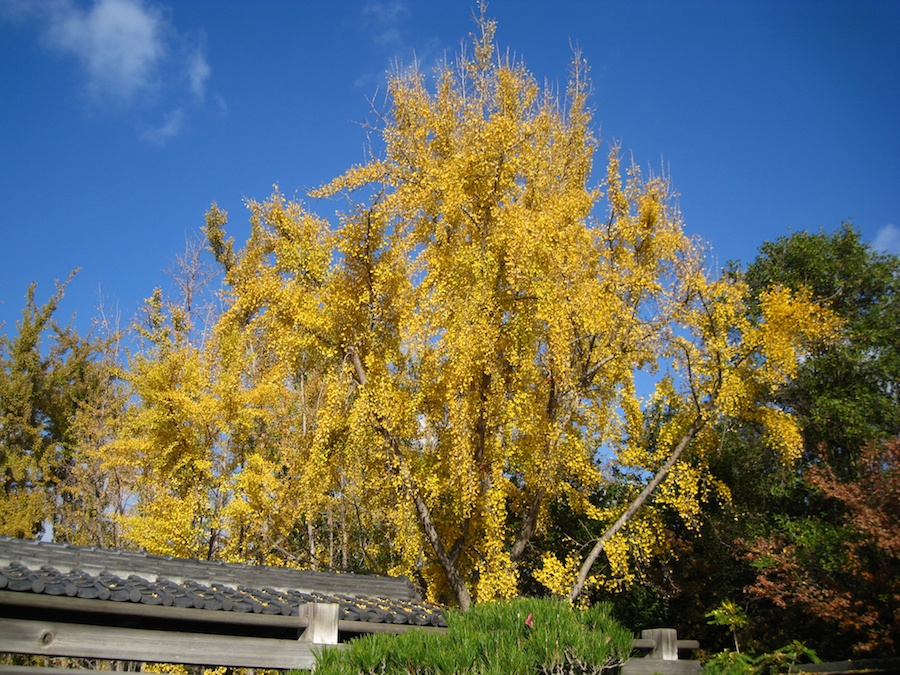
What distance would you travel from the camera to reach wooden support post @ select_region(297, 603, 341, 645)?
14.3ft

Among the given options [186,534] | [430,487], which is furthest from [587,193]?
[186,534]

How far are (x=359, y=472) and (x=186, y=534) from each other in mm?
2627

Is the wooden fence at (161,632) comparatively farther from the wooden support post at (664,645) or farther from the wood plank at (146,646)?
the wooden support post at (664,645)

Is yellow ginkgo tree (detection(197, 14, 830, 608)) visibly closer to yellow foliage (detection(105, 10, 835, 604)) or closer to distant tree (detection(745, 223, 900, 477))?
yellow foliage (detection(105, 10, 835, 604))

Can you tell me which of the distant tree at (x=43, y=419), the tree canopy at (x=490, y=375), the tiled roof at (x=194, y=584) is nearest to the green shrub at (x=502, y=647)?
the tiled roof at (x=194, y=584)

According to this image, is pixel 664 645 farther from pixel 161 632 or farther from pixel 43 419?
pixel 43 419

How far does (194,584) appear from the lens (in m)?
4.91

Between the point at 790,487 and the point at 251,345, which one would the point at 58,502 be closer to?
the point at 251,345

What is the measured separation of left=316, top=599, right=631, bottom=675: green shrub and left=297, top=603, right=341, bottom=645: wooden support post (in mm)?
557

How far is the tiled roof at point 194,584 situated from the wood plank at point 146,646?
0.22 metres

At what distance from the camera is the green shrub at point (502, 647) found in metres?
3.54

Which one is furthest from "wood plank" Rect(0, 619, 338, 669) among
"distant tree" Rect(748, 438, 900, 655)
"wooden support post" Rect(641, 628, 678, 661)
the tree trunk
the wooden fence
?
"distant tree" Rect(748, 438, 900, 655)

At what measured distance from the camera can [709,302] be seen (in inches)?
365

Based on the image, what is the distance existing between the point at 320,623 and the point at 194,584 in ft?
3.87
